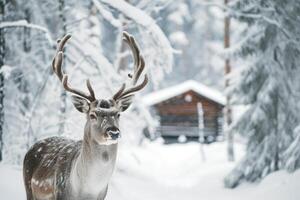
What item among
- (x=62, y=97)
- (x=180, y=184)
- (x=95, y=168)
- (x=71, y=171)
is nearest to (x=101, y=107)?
(x=95, y=168)

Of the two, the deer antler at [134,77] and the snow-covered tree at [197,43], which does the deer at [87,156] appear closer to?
the deer antler at [134,77]

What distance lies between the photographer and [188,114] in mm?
36750

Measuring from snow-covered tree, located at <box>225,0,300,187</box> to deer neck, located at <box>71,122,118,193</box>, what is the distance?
28.7 ft

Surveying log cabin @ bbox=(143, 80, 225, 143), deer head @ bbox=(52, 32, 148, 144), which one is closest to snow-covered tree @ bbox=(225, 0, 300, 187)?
deer head @ bbox=(52, 32, 148, 144)

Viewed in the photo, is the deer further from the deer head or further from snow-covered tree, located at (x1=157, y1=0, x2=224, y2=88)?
snow-covered tree, located at (x1=157, y1=0, x2=224, y2=88)

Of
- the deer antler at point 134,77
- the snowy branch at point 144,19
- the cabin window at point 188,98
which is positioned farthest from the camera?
the cabin window at point 188,98

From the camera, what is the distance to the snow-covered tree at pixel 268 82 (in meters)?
14.3

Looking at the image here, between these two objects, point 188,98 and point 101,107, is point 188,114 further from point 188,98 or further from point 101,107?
point 101,107

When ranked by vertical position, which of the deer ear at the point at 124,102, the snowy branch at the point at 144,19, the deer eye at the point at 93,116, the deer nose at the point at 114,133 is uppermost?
the snowy branch at the point at 144,19

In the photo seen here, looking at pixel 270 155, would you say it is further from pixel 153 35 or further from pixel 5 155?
pixel 5 155

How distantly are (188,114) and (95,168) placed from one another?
30765 millimetres

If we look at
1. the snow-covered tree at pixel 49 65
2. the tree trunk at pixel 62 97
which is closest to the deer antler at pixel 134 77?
the snow-covered tree at pixel 49 65

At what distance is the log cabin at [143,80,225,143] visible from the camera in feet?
118

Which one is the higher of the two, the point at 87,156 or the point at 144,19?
the point at 144,19
